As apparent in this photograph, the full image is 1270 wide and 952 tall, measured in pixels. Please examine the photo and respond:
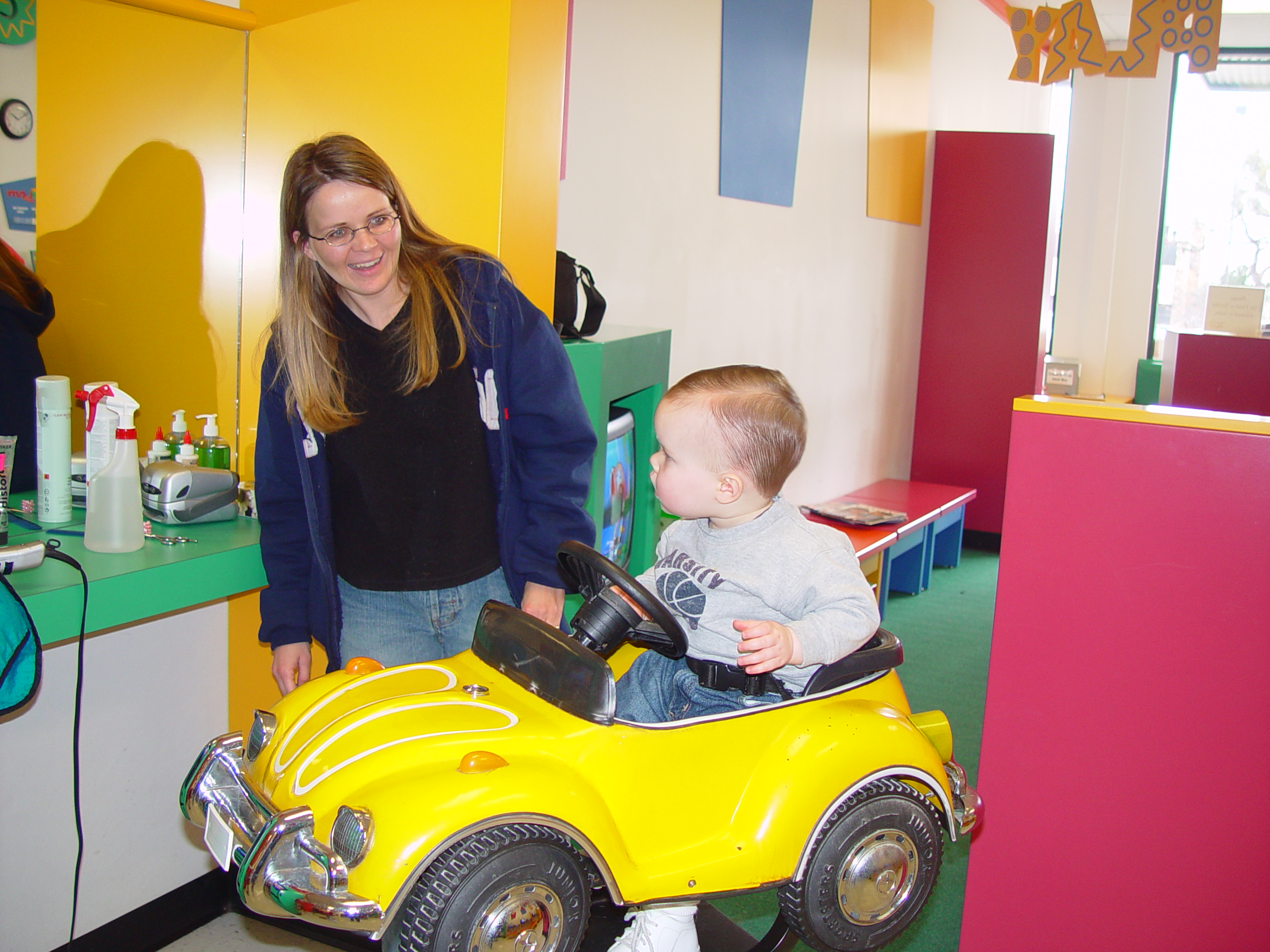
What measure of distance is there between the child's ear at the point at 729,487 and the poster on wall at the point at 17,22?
5.18 feet

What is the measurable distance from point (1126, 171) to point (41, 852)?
305 inches

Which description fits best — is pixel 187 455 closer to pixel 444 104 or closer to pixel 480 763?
pixel 444 104

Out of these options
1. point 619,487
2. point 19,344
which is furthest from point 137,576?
point 619,487

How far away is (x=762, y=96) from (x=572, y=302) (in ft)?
6.06

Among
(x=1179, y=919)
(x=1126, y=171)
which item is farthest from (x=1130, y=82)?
(x=1179, y=919)

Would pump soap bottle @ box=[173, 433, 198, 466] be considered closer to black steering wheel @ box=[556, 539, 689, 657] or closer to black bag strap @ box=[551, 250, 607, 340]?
black bag strap @ box=[551, 250, 607, 340]

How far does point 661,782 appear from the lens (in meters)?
1.07

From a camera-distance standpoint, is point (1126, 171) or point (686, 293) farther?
point (1126, 171)

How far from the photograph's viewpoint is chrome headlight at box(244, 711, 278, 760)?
1119 millimetres

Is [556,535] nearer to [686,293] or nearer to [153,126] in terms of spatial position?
[153,126]

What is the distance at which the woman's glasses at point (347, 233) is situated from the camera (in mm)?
1508

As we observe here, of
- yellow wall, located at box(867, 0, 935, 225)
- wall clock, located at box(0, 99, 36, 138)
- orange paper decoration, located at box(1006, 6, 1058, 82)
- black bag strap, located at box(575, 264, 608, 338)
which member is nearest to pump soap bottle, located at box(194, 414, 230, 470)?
wall clock, located at box(0, 99, 36, 138)

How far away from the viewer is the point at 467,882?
91cm

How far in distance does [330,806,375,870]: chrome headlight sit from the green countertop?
796 mm
